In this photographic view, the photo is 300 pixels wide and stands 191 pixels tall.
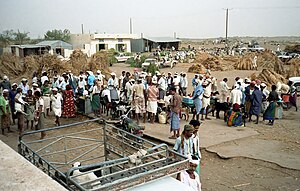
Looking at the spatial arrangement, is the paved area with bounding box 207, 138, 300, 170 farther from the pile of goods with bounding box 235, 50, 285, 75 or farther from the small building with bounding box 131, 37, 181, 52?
the small building with bounding box 131, 37, 181, 52

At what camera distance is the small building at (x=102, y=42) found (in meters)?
46.3

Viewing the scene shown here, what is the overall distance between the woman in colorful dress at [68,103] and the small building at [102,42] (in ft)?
108

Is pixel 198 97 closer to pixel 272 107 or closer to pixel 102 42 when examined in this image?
pixel 272 107

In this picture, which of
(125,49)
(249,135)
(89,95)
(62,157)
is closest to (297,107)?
(249,135)

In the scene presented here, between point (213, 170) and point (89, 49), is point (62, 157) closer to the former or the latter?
point (213, 170)

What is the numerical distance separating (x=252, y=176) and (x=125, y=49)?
44.2m

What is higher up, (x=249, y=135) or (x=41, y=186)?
(x=41, y=186)

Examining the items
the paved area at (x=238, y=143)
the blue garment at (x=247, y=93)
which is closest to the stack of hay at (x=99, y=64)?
the paved area at (x=238, y=143)

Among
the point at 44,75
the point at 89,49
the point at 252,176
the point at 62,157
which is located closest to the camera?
the point at 252,176

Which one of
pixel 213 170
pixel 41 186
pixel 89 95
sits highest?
pixel 41 186

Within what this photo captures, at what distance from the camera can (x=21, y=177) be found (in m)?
2.53

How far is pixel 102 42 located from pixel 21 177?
46.2 m

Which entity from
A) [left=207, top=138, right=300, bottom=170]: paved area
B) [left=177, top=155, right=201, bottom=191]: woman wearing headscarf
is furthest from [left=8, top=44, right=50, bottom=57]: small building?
[left=177, top=155, right=201, bottom=191]: woman wearing headscarf

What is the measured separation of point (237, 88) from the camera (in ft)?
38.6
